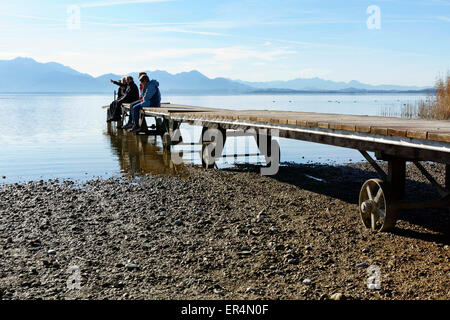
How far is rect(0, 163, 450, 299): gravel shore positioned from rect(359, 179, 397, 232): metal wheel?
0.19 meters

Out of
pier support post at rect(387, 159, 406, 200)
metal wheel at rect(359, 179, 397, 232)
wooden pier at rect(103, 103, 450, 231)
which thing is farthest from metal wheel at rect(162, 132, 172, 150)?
pier support post at rect(387, 159, 406, 200)

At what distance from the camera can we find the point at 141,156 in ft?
50.2

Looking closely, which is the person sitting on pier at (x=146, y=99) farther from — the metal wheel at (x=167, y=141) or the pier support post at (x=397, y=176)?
the pier support post at (x=397, y=176)

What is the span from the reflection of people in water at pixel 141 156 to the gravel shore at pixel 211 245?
8.04ft

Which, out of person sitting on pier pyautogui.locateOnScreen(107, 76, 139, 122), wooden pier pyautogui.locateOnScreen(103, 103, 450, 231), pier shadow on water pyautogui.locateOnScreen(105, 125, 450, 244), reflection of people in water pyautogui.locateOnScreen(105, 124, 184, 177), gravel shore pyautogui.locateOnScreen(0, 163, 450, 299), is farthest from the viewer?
person sitting on pier pyautogui.locateOnScreen(107, 76, 139, 122)

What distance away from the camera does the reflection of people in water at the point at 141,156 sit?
12.6m

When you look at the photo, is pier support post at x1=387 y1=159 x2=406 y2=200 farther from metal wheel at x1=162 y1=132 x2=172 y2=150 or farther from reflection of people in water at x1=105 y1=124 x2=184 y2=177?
metal wheel at x1=162 y1=132 x2=172 y2=150

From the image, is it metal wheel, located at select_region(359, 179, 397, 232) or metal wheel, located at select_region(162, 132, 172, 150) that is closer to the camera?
metal wheel, located at select_region(359, 179, 397, 232)

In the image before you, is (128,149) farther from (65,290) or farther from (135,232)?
(65,290)

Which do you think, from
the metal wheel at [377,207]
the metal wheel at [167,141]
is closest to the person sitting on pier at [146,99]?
the metal wheel at [167,141]

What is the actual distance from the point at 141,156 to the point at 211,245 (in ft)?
30.6

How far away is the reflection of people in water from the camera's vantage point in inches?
496
